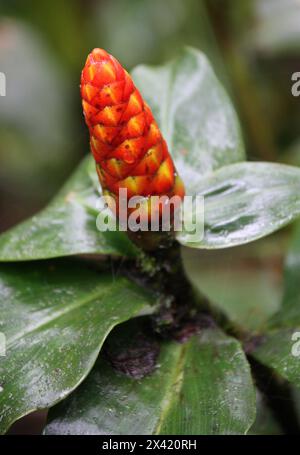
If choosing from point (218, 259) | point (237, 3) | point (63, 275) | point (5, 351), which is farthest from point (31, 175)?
point (5, 351)

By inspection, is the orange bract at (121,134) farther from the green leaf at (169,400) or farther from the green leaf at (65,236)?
the green leaf at (169,400)

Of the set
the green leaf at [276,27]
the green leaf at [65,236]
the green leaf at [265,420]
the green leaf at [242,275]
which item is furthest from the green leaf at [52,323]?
the green leaf at [276,27]

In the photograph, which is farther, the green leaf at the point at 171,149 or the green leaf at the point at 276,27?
the green leaf at the point at 276,27

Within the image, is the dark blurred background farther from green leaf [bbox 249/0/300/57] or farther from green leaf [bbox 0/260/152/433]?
green leaf [bbox 0/260/152/433]

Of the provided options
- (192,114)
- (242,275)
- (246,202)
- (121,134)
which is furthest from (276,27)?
(121,134)

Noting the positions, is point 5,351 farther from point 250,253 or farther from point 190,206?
point 250,253
